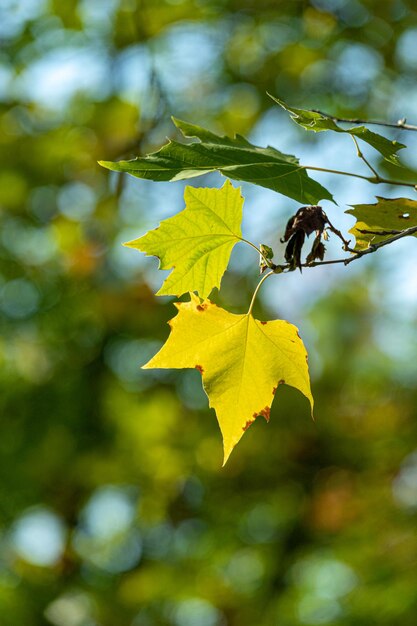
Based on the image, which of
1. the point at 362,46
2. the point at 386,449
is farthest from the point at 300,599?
the point at 362,46

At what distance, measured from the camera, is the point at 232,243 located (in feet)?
2.54

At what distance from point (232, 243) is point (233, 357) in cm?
13

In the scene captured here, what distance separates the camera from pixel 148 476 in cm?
411

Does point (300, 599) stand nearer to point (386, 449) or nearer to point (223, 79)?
point (386, 449)

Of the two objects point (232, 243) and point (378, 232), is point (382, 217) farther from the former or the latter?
point (232, 243)

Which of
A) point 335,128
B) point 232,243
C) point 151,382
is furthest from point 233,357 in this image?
point 151,382

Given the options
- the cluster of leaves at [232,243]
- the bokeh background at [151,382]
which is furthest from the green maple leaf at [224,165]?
the bokeh background at [151,382]

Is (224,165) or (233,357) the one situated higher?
(224,165)

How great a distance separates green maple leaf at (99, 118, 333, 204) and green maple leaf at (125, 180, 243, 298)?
0.15 ft

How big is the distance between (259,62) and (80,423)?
7.68 feet

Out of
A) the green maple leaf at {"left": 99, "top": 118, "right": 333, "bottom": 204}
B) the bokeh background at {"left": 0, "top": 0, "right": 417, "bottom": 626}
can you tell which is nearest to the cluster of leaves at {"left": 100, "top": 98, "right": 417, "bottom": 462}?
the green maple leaf at {"left": 99, "top": 118, "right": 333, "bottom": 204}

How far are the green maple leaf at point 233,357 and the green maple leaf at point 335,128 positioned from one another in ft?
0.71

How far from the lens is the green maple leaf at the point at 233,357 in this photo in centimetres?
79

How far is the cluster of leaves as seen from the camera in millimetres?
700
